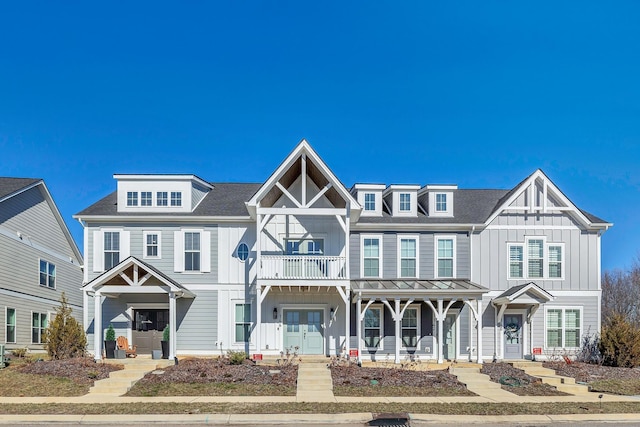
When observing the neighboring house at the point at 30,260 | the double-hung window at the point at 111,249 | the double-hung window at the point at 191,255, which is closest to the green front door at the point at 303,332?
the double-hung window at the point at 191,255

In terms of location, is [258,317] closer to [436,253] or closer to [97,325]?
[97,325]

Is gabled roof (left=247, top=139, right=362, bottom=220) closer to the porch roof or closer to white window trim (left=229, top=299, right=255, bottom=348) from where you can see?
the porch roof

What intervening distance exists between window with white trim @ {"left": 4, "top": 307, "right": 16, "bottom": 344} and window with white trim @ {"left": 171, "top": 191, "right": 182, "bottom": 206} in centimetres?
815

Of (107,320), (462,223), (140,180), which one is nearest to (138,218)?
(140,180)

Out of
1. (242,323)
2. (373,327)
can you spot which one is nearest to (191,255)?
(242,323)

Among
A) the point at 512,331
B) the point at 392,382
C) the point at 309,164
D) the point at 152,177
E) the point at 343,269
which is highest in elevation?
the point at 309,164

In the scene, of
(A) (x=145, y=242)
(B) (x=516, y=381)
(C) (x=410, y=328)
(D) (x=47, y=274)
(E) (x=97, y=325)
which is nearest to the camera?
(B) (x=516, y=381)

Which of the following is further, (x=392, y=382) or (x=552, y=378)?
(x=552, y=378)

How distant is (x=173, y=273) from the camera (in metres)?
23.9

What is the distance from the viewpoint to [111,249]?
78.5 ft

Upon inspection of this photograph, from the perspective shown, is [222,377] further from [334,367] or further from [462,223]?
[462,223]

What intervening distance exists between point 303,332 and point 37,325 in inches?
505

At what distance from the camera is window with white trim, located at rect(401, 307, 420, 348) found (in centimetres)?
2408

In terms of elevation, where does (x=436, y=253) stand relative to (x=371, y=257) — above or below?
above
